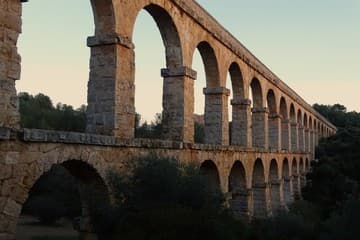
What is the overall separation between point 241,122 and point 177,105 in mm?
5383

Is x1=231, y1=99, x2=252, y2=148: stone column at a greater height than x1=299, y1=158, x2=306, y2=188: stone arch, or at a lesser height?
greater

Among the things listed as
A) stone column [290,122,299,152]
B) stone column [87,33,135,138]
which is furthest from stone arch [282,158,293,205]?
stone column [87,33,135,138]

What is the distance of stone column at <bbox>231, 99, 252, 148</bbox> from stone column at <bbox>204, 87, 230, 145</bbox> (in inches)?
90.2

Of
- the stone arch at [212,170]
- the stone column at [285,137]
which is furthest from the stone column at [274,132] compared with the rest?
the stone arch at [212,170]

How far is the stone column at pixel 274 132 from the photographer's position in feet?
64.8

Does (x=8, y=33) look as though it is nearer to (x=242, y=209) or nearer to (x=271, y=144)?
(x=242, y=209)

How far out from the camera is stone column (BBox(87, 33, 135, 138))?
7284 millimetres

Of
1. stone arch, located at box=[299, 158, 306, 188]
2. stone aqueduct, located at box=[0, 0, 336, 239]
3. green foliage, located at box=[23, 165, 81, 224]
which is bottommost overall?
green foliage, located at box=[23, 165, 81, 224]

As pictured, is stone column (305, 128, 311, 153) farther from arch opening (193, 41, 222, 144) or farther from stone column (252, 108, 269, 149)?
arch opening (193, 41, 222, 144)

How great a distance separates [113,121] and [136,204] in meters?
1.70

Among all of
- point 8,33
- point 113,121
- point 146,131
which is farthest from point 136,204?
point 146,131

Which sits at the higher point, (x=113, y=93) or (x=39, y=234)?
(x=113, y=93)

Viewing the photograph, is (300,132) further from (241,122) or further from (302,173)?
(241,122)

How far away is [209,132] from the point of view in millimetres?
12398
